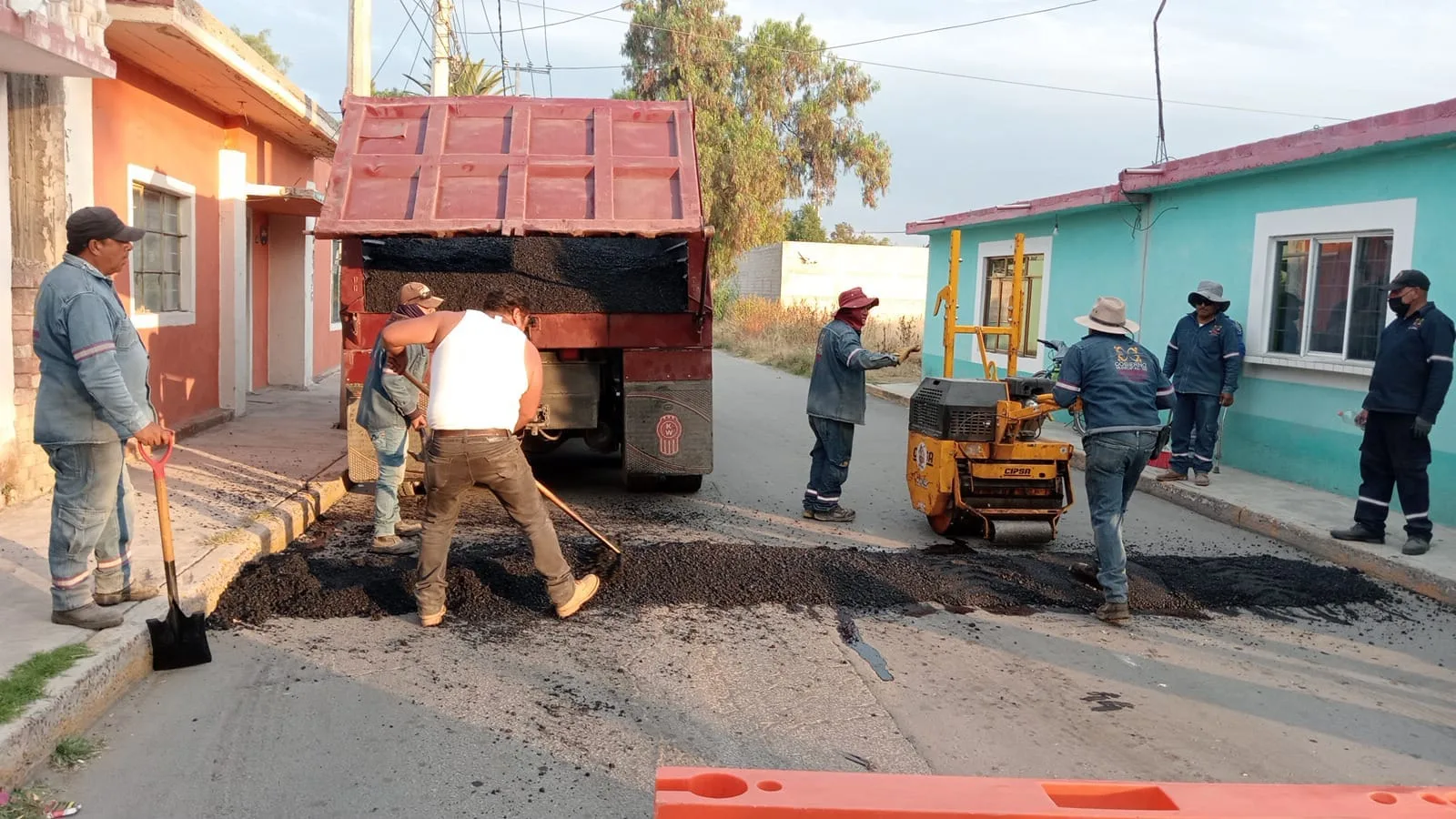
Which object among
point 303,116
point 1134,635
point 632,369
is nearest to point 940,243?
point 303,116

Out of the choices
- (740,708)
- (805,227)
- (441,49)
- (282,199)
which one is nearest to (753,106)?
(805,227)

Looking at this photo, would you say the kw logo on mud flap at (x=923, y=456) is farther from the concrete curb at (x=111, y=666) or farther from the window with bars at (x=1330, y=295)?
the concrete curb at (x=111, y=666)

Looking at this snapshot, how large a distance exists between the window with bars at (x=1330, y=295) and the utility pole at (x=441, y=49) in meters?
10.8

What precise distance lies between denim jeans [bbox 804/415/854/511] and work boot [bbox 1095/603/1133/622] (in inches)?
95.5

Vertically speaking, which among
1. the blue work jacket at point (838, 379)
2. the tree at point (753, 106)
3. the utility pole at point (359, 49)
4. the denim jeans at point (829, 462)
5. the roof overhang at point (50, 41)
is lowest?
the denim jeans at point (829, 462)

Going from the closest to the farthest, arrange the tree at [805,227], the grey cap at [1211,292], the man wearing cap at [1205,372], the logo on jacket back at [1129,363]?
1. the logo on jacket back at [1129,363]
2. the grey cap at [1211,292]
3. the man wearing cap at [1205,372]
4. the tree at [805,227]

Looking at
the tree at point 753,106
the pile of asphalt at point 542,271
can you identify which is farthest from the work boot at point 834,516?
the tree at point 753,106

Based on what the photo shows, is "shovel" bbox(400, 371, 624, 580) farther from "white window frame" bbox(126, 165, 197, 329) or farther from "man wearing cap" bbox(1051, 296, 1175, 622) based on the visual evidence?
"white window frame" bbox(126, 165, 197, 329)

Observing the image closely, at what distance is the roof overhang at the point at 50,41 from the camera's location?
561cm

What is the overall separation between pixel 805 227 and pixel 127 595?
47750 mm

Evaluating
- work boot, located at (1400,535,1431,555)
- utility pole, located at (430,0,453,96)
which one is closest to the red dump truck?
work boot, located at (1400,535,1431,555)

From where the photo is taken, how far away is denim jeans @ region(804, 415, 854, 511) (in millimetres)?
7652

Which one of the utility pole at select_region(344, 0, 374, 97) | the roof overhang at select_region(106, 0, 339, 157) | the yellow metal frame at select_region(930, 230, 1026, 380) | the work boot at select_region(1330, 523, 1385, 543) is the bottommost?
the work boot at select_region(1330, 523, 1385, 543)

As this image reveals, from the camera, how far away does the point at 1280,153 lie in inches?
359
